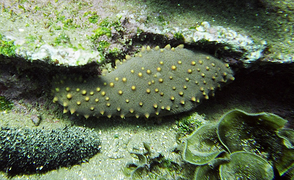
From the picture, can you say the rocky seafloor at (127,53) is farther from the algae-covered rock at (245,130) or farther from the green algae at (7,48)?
the algae-covered rock at (245,130)

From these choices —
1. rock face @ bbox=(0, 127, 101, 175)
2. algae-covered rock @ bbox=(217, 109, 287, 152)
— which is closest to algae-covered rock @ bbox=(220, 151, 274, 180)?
algae-covered rock @ bbox=(217, 109, 287, 152)

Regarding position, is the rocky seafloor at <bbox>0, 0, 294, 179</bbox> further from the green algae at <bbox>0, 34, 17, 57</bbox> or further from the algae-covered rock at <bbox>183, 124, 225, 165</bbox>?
the algae-covered rock at <bbox>183, 124, 225, 165</bbox>

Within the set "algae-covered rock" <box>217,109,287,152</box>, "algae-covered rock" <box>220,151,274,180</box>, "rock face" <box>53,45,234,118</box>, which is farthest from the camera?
"rock face" <box>53,45,234,118</box>

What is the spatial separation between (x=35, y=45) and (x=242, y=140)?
2.66m

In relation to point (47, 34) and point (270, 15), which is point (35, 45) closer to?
point (47, 34)

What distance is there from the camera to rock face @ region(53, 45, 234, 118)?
2.24 metres

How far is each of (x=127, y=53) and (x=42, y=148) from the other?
1784 millimetres

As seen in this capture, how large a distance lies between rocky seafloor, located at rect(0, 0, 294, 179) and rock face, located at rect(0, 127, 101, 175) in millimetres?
114

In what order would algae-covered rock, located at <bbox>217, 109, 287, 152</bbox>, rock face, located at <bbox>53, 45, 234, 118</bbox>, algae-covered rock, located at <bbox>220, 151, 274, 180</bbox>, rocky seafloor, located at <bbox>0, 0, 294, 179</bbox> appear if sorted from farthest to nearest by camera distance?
1. rock face, located at <bbox>53, 45, 234, 118</bbox>
2. rocky seafloor, located at <bbox>0, 0, 294, 179</bbox>
3. algae-covered rock, located at <bbox>217, 109, 287, 152</bbox>
4. algae-covered rock, located at <bbox>220, 151, 274, 180</bbox>

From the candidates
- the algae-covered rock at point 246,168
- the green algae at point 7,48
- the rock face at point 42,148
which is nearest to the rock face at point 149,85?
the rock face at point 42,148

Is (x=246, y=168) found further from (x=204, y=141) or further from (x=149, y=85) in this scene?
(x=149, y=85)

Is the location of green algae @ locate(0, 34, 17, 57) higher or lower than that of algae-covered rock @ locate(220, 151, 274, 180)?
higher

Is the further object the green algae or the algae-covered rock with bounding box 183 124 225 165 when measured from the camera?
the algae-covered rock with bounding box 183 124 225 165

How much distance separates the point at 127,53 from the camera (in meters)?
2.61
